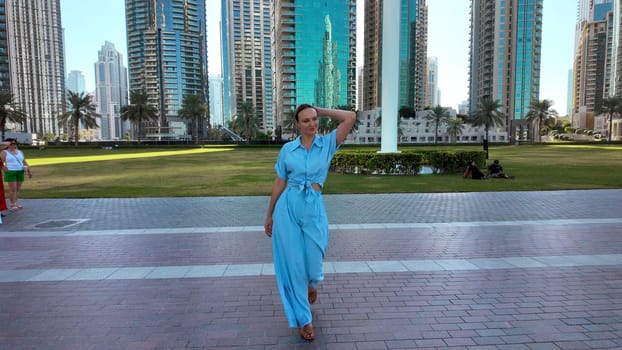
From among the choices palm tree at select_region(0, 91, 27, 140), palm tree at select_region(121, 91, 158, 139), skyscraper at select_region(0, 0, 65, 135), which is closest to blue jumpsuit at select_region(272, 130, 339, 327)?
palm tree at select_region(0, 91, 27, 140)

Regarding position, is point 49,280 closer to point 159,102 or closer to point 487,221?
point 487,221

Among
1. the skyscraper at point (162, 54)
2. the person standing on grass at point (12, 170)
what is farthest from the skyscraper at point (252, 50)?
the person standing on grass at point (12, 170)

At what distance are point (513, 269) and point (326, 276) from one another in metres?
2.41

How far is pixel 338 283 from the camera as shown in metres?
4.58

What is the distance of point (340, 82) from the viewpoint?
104 meters

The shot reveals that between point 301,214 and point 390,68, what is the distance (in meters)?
18.7

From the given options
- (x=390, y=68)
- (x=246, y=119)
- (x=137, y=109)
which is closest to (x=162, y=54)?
(x=137, y=109)

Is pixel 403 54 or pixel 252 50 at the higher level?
pixel 252 50

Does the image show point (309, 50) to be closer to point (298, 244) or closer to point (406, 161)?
point (406, 161)

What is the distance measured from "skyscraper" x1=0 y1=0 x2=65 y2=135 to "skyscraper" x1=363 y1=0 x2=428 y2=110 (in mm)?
93184

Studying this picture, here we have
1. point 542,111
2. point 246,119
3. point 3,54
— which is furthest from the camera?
point 3,54

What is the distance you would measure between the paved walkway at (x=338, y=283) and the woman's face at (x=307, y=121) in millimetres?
1749

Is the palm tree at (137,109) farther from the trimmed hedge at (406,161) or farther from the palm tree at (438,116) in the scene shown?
the trimmed hedge at (406,161)

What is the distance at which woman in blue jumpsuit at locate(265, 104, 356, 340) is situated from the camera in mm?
3127
